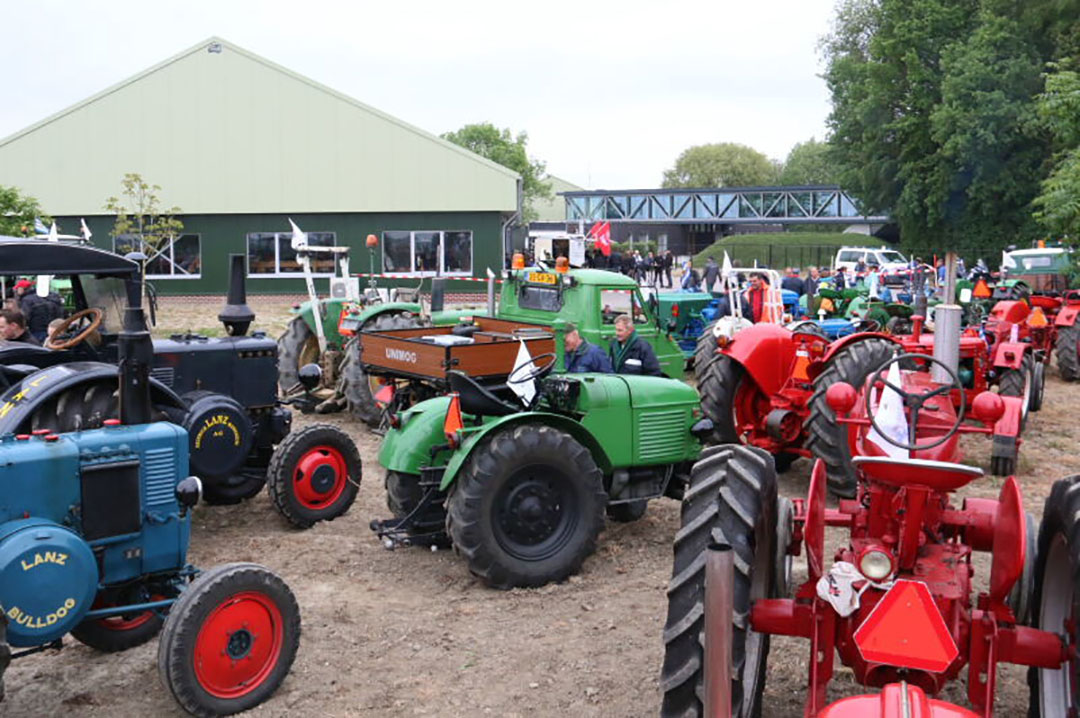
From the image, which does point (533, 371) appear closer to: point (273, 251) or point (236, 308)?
point (236, 308)

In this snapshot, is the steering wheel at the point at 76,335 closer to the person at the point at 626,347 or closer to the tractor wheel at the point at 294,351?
the person at the point at 626,347

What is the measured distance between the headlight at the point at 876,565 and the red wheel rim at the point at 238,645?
2.69 meters

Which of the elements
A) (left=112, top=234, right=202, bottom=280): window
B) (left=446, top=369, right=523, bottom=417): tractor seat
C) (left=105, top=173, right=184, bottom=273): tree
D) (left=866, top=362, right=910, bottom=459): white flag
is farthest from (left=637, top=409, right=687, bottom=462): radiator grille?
(left=112, top=234, right=202, bottom=280): window

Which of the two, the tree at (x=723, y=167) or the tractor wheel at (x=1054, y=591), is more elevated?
the tree at (x=723, y=167)

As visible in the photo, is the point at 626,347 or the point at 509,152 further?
the point at 509,152

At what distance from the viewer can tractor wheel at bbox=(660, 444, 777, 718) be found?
3670mm

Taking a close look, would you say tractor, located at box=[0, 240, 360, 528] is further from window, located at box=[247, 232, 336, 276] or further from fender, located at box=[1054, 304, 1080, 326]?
window, located at box=[247, 232, 336, 276]

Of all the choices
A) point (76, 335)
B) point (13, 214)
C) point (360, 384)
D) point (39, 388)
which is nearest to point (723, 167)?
point (13, 214)

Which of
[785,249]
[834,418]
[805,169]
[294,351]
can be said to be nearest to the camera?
[834,418]

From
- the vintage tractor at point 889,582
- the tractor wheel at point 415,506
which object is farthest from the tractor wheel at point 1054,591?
the tractor wheel at point 415,506

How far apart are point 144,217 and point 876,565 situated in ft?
96.2

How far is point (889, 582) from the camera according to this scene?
3.63 m

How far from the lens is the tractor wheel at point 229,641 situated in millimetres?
4453

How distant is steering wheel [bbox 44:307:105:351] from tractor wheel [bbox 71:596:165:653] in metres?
2.59
